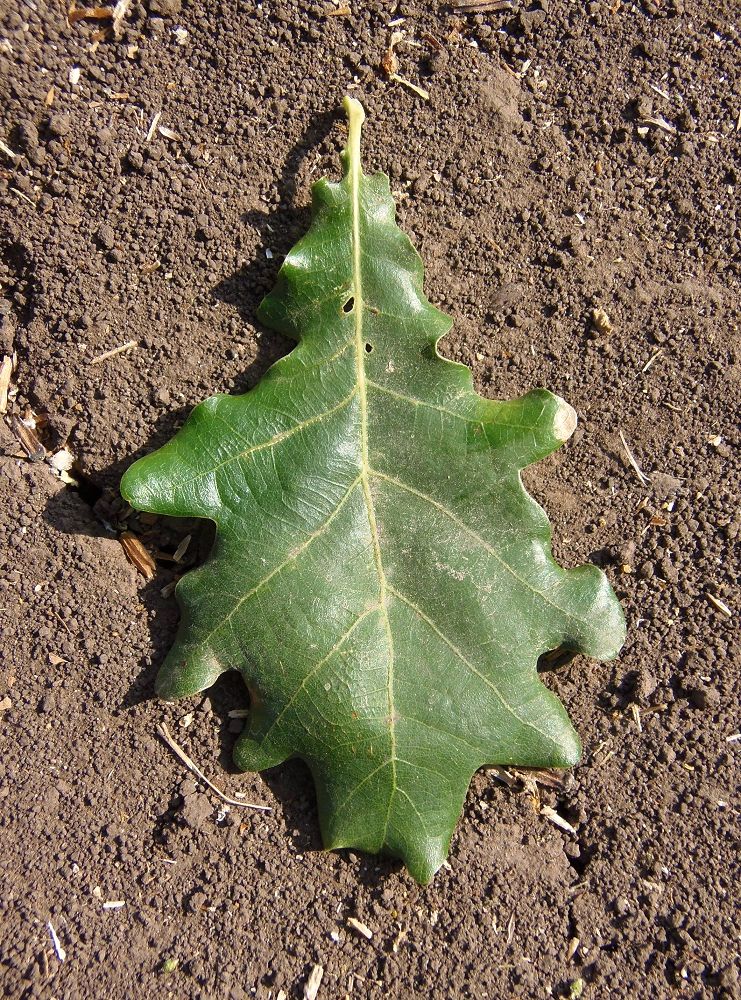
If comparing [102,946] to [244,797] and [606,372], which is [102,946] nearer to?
[244,797]

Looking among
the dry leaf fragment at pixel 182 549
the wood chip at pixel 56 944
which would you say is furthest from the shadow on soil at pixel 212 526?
the wood chip at pixel 56 944

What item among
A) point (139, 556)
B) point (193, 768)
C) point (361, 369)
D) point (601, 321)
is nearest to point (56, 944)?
point (193, 768)

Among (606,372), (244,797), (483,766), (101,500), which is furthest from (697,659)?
(101,500)

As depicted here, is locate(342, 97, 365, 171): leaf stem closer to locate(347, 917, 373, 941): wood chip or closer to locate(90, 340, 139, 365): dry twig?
locate(90, 340, 139, 365): dry twig

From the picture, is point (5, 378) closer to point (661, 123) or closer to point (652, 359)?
point (652, 359)

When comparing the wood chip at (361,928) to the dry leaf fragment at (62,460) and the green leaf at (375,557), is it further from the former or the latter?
the dry leaf fragment at (62,460)

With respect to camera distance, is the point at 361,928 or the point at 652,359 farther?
the point at 652,359

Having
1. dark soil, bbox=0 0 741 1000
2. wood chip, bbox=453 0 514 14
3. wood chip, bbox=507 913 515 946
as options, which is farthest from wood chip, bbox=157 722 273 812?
wood chip, bbox=453 0 514 14
